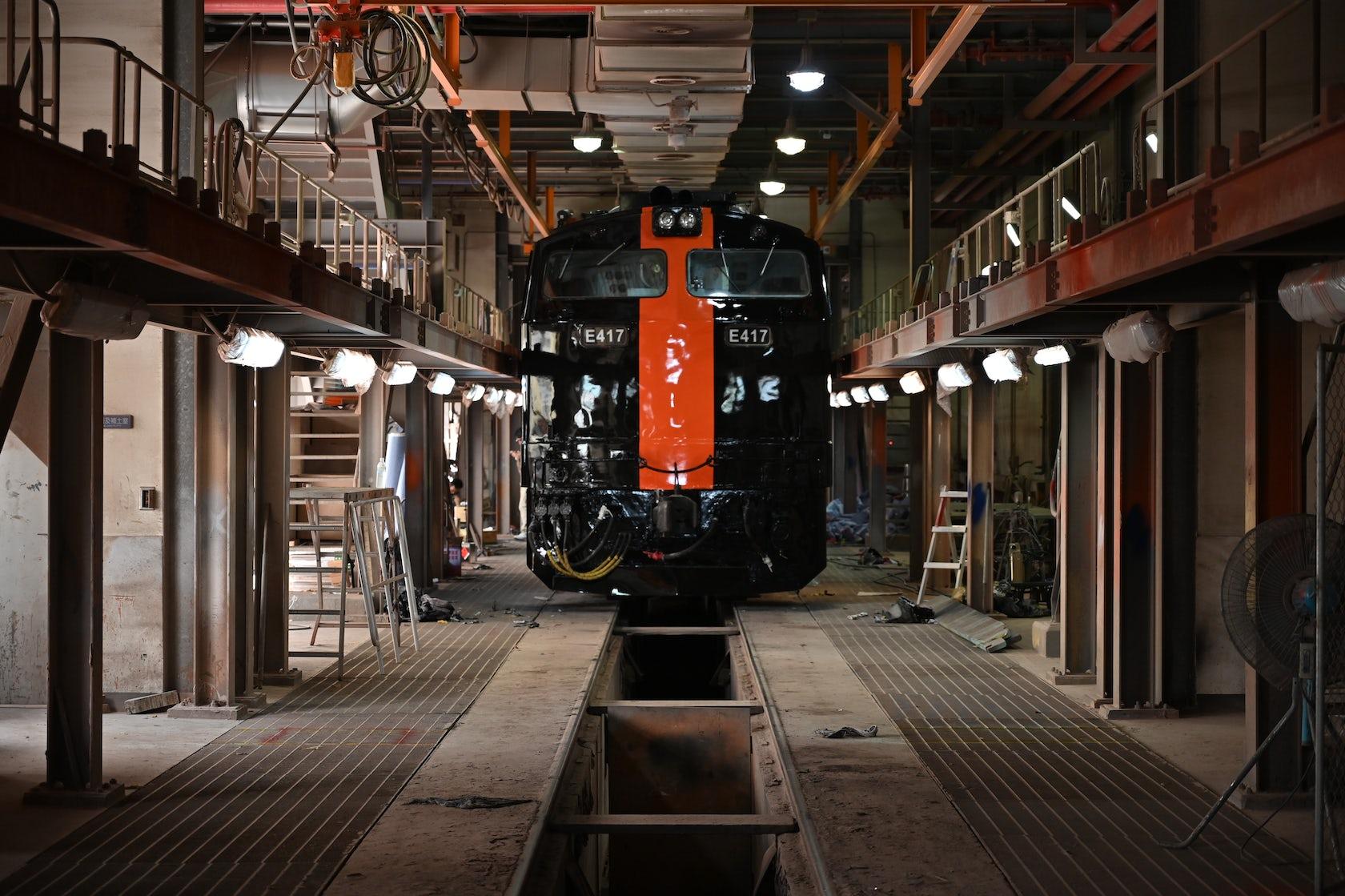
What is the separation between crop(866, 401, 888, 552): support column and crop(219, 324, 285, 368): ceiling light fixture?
13.1 meters

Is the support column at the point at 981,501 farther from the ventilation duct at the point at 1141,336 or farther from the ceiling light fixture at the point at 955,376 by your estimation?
the ventilation duct at the point at 1141,336

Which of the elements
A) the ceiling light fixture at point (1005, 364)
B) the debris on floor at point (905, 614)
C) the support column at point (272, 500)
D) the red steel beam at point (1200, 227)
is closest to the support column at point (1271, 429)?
the red steel beam at point (1200, 227)

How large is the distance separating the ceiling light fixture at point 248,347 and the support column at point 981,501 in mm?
7222

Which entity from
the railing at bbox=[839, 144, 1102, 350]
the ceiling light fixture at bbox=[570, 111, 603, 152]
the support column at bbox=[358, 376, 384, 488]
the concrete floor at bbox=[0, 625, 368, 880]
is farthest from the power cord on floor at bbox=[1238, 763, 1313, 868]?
the support column at bbox=[358, 376, 384, 488]

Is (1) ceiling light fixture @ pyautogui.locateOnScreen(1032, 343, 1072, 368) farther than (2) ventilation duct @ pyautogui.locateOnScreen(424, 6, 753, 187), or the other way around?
(2) ventilation duct @ pyautogui.locateOnScreen(424, 6, 753, 187)

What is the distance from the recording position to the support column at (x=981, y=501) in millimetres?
12547

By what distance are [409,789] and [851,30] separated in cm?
991

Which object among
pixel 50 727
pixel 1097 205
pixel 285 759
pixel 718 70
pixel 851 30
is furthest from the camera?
pixel 851 30

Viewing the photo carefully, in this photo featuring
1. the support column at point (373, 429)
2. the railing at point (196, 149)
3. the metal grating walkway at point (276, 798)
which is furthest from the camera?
the support column at point (373, 429)

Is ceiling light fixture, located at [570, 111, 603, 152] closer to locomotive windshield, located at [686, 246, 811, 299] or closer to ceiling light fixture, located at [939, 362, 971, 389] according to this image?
locomotive windshield, located at [686, 246, 811, 299]

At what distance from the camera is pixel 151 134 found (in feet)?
27.6

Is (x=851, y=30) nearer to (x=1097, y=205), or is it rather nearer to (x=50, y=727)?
(x=1097, y=205)

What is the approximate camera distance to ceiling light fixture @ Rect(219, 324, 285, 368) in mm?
7352

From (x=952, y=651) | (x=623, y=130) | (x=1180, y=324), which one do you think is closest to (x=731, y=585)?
(x=952, y=651)
